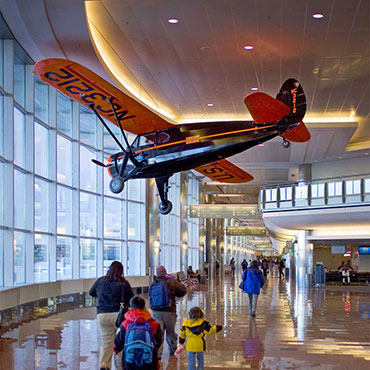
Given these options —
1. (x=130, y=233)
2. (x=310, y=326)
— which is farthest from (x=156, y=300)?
(x=130, y=233)

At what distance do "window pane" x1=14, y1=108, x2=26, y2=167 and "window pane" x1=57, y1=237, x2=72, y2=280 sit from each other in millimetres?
4326

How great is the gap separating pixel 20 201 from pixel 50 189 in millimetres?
2126

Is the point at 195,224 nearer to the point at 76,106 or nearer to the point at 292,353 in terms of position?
the point at 76,106

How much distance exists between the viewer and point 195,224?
4616 cm

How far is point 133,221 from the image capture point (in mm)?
25703

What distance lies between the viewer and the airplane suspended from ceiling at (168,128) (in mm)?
10979

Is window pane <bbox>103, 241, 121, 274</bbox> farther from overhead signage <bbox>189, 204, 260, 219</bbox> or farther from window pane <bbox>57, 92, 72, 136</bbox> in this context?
overhead signage <bbox>189, 204, 260, 219</bbox>

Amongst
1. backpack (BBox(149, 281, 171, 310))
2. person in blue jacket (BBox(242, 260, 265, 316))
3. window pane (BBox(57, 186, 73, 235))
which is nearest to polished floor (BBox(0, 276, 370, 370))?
person in blue jacket (BBox(242, 260, 265, 316))

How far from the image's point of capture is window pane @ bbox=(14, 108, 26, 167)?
50.0ft

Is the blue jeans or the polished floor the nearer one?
the blue jeans

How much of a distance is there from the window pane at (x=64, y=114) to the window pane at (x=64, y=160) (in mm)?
372

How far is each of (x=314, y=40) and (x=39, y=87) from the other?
7.65 meters

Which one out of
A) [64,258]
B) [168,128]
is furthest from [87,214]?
[168,128]

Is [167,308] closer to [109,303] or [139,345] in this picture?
[109,303]
